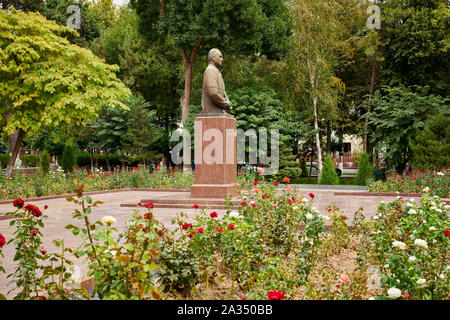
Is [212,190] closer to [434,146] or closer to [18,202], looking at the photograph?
[18,202]

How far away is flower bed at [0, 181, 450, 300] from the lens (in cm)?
319

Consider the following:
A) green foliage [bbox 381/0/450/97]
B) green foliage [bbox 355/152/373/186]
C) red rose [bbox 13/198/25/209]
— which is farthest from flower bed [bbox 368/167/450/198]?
red rose [bbox 13/198/25/209]

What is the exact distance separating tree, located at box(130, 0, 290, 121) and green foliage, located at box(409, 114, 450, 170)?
1041 centimetres

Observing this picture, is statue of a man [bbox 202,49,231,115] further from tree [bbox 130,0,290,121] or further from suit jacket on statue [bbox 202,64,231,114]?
tree [bbox 130,0,290,121]

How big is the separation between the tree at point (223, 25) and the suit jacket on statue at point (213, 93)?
11302mm

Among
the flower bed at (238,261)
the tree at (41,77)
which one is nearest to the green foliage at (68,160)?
the tree at (41,77)

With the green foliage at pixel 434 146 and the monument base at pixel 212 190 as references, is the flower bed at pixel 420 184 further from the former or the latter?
the monument base at pixel 212 190

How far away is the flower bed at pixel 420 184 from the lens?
1398cm

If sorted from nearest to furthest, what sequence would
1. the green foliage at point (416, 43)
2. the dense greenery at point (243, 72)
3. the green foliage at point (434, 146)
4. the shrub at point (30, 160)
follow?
the dense greenery at point (243, 72)
the green foliage at point (434, 146)
the green foliage at point (416, 43)
the shrub at point (30, 160)

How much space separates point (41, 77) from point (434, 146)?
1549cm

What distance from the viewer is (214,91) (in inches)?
470
